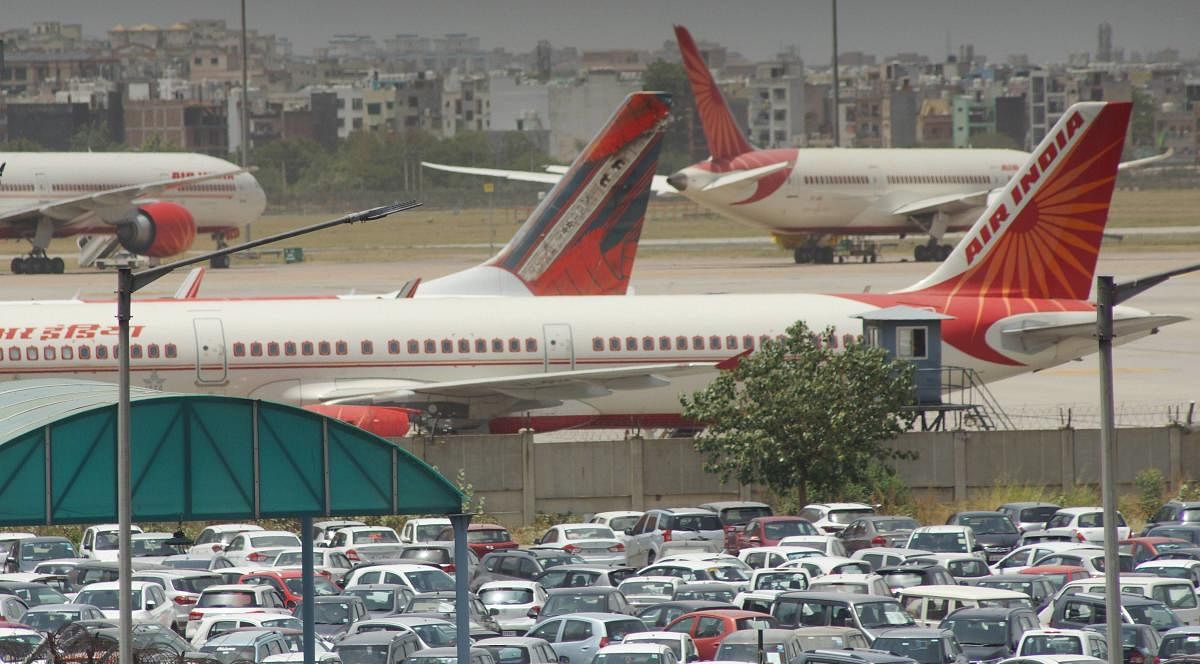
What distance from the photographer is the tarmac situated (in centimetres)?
5288

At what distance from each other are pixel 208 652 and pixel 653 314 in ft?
71.6

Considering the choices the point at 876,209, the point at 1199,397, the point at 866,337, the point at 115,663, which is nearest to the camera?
the point at 115,663

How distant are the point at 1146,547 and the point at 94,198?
241 feet

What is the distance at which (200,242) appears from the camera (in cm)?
15150

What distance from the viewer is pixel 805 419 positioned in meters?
41.0

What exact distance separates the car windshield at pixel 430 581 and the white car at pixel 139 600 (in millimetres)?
3716

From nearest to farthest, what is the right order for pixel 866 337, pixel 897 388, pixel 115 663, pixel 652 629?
pixel 115 663
pixel 652 629
pixel 897 388
pixel 866 337

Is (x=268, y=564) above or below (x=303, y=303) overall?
below

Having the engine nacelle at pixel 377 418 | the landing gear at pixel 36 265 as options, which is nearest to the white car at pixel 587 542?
the engine nacelle at pixel 377 418

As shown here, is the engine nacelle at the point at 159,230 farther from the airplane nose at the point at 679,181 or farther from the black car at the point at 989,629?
the black car at the point at 989,629

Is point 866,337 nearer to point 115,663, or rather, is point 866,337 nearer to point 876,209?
point 115,663

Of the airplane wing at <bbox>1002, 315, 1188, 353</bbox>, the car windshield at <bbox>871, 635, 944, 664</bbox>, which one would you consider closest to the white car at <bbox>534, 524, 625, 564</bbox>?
the car windshield at <bbox>871, 635, 944, 664</bbox>

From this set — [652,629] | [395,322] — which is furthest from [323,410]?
[652,629]

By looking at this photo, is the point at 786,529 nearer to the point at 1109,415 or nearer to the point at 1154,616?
the point at 1154,616
